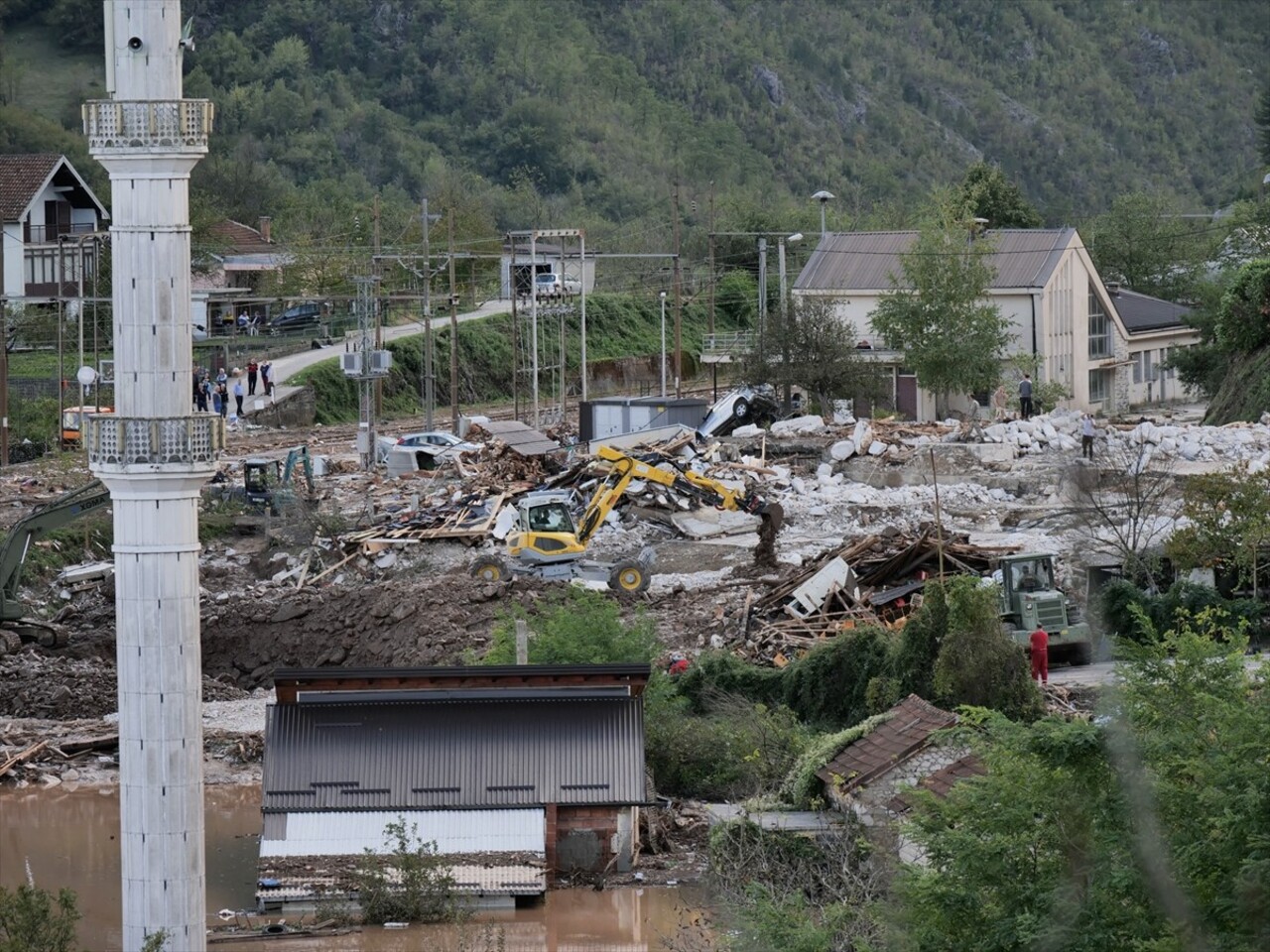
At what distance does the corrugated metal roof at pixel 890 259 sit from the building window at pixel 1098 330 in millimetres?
2793

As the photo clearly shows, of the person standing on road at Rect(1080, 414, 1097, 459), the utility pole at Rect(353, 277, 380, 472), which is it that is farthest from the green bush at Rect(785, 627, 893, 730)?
the utility pole at Rect(353, 277, 380, 472)

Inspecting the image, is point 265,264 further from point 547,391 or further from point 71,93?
point 71,93

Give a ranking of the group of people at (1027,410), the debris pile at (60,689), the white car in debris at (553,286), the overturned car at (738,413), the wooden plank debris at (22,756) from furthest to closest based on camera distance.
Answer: the white car in debris at (553,286), the overturned car at (738,413), the group of people at (1027,410), the debris pile at (60,689), the wooden plank debris at (22,756)

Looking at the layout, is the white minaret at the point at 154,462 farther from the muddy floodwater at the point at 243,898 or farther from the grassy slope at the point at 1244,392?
the grassy slope at the point at 1244,392

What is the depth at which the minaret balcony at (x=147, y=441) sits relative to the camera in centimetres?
2017

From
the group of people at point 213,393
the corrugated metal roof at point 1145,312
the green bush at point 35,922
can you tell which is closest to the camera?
the green bush at point 35,922

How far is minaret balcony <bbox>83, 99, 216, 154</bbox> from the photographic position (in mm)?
19875

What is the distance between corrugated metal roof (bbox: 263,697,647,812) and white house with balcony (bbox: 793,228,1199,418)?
35.8 metres

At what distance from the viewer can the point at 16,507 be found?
44.6 m

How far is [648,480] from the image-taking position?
42.4 meters

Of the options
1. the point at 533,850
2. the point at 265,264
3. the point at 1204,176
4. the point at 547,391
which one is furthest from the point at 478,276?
the point at 1204,176

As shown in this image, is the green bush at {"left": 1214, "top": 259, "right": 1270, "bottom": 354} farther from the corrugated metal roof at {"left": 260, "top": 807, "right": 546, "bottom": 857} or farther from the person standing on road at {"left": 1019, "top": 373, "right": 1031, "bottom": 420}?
the corrugated metal roof at {"left": 260, "top": 807, "right": 546, "bottom": 857}

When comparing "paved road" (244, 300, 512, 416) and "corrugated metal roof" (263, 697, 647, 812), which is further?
"paved road" (244, 300, 512, 416)

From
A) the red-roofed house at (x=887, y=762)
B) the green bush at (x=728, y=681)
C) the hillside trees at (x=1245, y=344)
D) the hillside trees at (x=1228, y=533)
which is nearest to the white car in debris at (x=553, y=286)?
the hillside trees at (x=1245, y=344)
